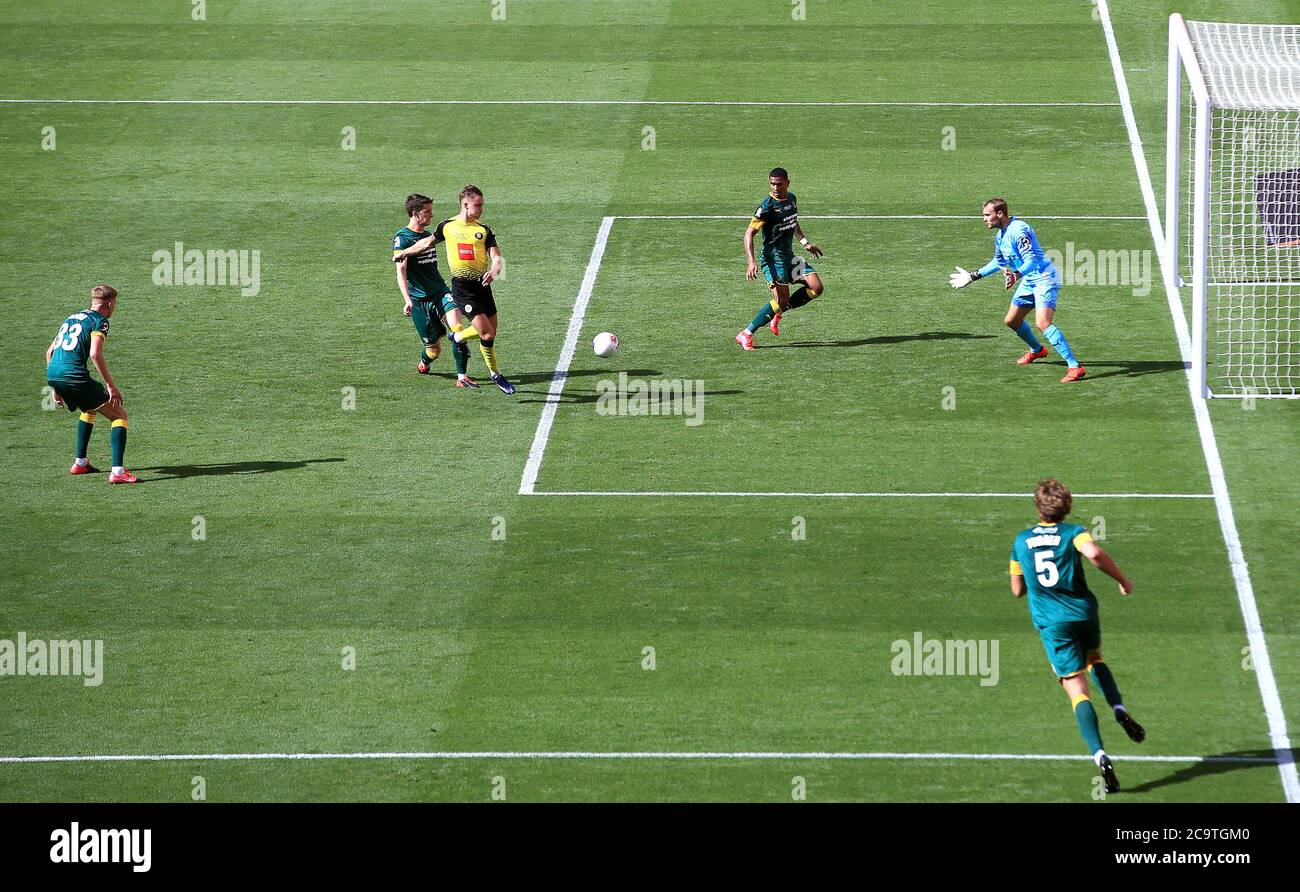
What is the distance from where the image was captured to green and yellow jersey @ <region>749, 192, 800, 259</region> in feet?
67.2

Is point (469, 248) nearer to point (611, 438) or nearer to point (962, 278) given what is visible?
point (611, 438)

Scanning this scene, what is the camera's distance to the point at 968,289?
22.8 meters

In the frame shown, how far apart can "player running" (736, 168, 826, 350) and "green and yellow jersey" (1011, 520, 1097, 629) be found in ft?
28.8

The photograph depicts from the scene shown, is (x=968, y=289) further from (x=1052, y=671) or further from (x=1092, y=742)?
(x=1092, y=742)

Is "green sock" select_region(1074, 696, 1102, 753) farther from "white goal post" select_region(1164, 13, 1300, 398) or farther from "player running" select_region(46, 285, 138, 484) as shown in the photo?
"player running" select_region(46, 285, 138, 484)

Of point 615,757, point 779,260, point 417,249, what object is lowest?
point 615,757

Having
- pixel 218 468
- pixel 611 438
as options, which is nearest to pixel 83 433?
pixel 218 468

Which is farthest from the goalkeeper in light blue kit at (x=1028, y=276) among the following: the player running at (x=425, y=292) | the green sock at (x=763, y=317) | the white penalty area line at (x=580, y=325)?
the player running at (x=425, y=292)

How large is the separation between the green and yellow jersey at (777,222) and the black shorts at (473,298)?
3250mm

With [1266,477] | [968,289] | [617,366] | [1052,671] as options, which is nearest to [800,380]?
[617,366]

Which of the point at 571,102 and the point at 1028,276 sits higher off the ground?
the point at 571,102

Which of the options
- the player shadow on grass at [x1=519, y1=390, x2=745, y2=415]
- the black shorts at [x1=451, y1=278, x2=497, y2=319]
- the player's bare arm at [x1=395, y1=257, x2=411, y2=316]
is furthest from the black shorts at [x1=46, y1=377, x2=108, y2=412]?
the player shadow on grass at [x1=519, y1=390, x2=745, y2=415]

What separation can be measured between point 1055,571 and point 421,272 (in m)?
9.89

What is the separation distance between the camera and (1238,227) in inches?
910
